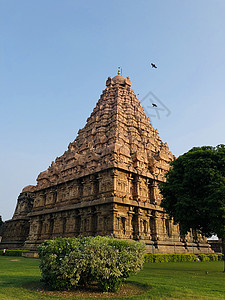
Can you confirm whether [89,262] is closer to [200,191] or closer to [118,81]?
[200,191]

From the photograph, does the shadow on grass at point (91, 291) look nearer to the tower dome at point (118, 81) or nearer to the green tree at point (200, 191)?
the green tree at point (200, 191)

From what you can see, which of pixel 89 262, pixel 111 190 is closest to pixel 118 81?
pixel 111 190

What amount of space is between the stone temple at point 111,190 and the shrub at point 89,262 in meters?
17.1

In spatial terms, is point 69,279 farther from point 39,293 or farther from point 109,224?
point 109,224

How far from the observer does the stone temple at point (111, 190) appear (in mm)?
28828

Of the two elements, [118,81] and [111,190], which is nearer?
[111,190]

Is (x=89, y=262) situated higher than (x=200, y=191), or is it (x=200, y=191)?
(x=200, y=191)

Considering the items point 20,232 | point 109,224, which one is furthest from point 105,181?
point 20,232

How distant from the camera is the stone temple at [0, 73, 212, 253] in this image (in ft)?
94.6

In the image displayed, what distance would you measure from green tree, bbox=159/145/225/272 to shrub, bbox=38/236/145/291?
10387mm

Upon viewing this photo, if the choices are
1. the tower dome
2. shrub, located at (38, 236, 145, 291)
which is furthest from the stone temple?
shrub, located at (38, 236, 145, 291)

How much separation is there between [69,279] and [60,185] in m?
29.4

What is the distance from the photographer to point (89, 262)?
8.98m

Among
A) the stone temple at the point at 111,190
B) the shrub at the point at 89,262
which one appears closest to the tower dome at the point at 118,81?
the stone temple at the point at 111,190
